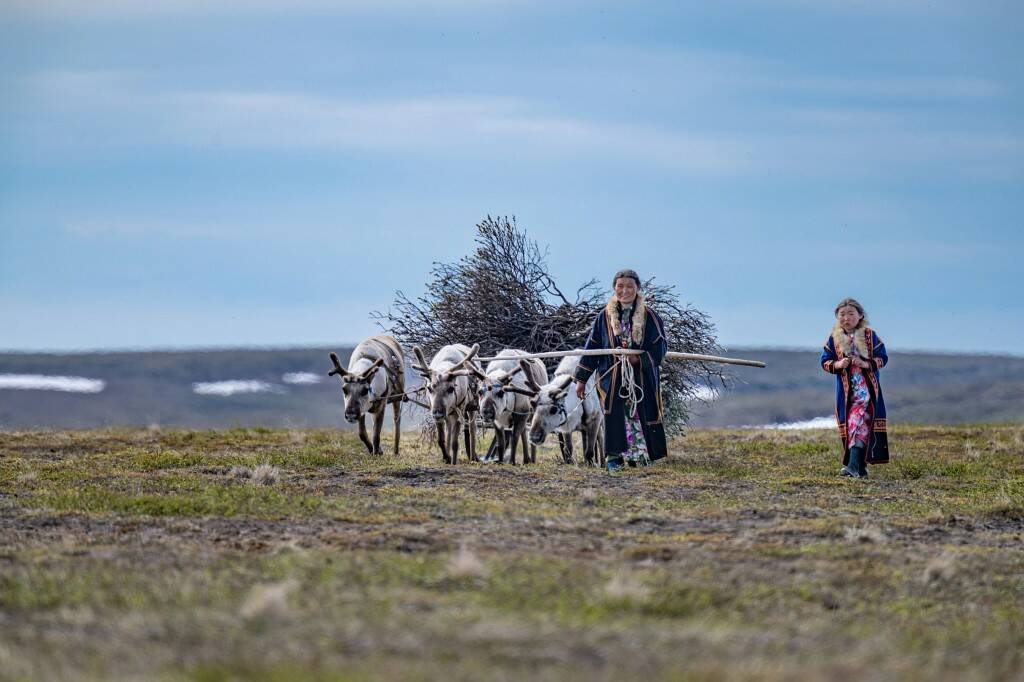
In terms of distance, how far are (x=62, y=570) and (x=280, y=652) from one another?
3.10 meters

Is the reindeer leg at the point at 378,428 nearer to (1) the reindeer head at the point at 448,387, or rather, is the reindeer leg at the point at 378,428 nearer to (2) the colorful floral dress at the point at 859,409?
(1) the reindeer head at the point at 448,387

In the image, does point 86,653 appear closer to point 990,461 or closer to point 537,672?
point 537,672

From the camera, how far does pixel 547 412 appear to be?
61.7 ft

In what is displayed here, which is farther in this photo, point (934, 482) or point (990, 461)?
point (990, 461)

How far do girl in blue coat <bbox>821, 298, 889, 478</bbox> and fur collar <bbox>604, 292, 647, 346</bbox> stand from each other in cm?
234

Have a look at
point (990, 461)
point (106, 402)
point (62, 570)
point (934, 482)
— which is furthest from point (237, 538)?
point (106, 402)

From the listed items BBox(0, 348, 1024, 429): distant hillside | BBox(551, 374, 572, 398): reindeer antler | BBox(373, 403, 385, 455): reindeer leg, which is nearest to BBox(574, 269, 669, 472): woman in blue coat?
BBox(551, 374, 572, 398): reindeer antler

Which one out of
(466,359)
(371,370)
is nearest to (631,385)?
(466,359)

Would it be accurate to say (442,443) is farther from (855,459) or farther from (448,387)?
(855,459)

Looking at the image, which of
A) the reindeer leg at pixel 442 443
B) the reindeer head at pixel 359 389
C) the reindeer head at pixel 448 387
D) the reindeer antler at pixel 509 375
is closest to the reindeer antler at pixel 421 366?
the reindeer head at pixel 448 387

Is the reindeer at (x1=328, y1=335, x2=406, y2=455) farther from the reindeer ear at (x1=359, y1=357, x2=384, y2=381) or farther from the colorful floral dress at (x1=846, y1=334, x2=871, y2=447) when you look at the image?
the colorful floral dress at (x1=846, y1=334, x2=871, y2=447)

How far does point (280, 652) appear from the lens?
20.6 ft

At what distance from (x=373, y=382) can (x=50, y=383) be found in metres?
59.3

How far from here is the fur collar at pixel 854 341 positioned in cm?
1747
